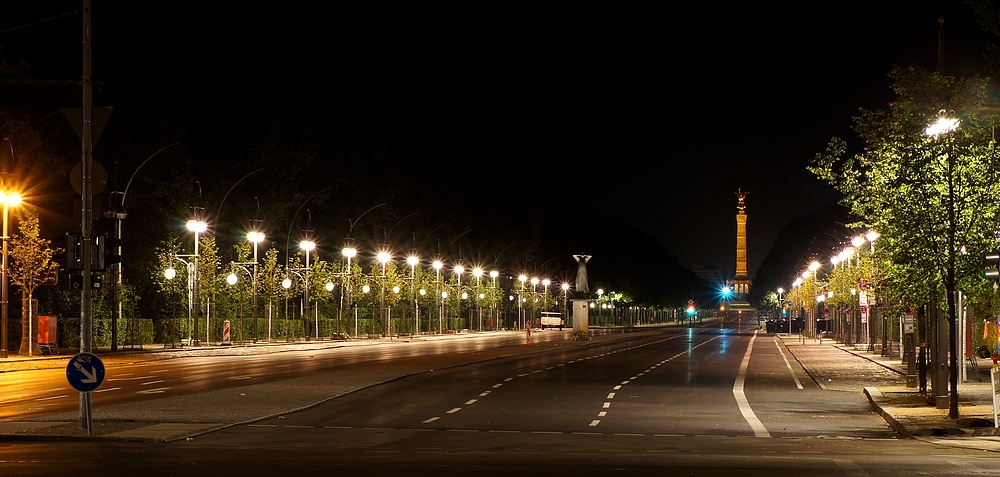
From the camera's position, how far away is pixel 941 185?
2727 cm

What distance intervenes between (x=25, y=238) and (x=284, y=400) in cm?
3264

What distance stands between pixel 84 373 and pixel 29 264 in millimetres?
39250

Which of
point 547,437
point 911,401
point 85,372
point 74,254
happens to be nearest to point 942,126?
point 911,401

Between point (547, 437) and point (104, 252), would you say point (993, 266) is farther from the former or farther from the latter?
point (104, 252)

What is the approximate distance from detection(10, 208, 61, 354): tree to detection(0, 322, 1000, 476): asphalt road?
1966 cm

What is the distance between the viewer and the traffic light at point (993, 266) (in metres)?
24.5

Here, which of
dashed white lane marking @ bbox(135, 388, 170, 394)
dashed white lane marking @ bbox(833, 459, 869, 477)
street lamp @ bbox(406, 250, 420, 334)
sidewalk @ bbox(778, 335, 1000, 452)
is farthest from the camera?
street lamp @ bbox(406, 250, 420, 334)

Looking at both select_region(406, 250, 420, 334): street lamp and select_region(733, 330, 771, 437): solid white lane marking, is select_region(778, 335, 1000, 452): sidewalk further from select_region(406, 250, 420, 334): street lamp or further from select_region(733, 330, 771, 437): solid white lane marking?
select_region(406, 250, 420, 334): street lamp

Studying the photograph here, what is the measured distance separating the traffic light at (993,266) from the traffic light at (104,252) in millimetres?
16808

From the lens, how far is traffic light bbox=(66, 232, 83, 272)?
22794mm

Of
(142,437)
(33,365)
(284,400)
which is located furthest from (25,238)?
(142,437)

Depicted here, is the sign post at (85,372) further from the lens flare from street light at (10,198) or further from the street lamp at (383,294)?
the street lamp at (383,294)

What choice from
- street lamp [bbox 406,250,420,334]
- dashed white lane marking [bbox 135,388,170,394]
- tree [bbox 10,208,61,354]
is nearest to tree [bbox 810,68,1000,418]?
dashed white lane marking [bbox 135,388,170,394]

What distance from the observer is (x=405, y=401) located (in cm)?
3092
